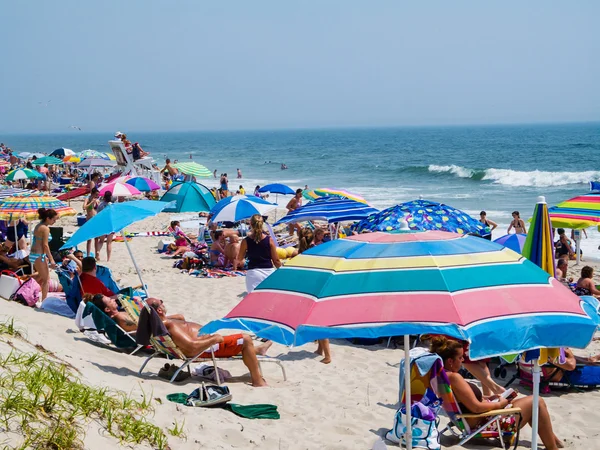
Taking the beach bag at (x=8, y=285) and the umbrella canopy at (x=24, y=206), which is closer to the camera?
the beach bag at (x=8, y=285)

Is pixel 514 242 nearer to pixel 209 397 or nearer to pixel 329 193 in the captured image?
pixel 209 397

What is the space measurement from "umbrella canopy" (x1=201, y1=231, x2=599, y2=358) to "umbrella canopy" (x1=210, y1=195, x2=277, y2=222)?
7084mm

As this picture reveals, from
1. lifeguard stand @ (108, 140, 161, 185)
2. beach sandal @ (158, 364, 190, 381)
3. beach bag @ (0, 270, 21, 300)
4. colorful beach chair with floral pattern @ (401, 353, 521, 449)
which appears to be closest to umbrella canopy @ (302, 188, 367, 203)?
beach bag @ (0, 270, 21, 300)

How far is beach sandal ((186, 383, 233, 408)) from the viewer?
518 centimetres

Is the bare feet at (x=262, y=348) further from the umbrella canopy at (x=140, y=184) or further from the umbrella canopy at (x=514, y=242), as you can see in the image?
the umbrella canopy at (x=140, y=184)

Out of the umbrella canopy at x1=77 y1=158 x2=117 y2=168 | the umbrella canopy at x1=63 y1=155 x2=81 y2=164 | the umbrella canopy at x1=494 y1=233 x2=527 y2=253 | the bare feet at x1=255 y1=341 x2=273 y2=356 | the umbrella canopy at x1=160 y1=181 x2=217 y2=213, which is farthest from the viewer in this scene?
the umbrella canopy at x1=63 y1=155 x2=81 y2=164

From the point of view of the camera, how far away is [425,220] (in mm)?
8125

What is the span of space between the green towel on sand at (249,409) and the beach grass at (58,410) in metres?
0.59

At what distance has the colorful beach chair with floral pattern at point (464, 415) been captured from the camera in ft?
15.3

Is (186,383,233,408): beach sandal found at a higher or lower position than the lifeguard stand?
lower

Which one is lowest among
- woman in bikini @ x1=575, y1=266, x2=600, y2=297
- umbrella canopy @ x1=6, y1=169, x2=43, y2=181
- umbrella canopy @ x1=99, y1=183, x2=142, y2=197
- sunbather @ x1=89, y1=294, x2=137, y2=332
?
woman in bikini @ x1=575, y1=266, x2=600, y2=297

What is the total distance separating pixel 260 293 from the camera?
3.43m

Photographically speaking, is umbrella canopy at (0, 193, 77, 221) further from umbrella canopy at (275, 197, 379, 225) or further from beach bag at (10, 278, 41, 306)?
umbrella canopy at (275, 197, 379, 225)

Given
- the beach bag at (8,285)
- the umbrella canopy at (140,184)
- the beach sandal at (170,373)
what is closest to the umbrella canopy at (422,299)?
the beach sandal at (170,373)
